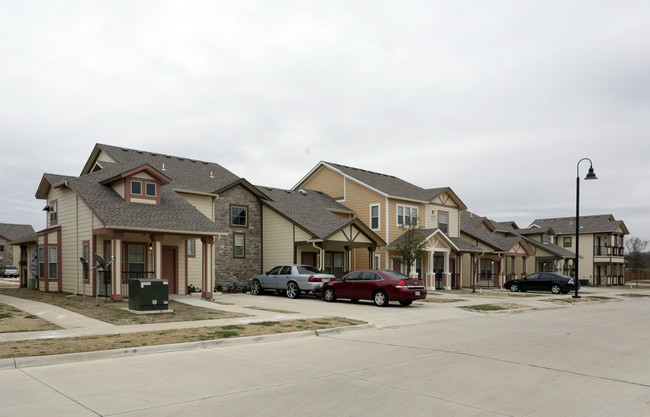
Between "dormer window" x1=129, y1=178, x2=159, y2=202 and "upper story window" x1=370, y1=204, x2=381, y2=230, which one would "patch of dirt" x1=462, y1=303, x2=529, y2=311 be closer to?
"upper story window" x1=370, y1=204, x2=381, y2=230

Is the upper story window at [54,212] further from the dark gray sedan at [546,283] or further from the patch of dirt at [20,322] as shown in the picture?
the dark gray sedan at [546,283]

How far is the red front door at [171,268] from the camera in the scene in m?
24.0

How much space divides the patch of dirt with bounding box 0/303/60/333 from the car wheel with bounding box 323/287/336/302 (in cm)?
1179

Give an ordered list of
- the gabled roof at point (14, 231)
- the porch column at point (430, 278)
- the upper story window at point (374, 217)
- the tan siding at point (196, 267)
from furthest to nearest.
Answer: the gabled roof at point (14, 231) < the upper story window at point (374, 217) < the porch column at point (430, 278) < the tan siding at point (196, 267)

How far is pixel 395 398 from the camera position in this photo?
23.3 feet

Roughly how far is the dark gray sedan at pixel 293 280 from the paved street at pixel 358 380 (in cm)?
1130

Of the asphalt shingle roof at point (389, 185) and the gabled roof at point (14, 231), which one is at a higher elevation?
the asphalt shingle roof at point (389, 185)


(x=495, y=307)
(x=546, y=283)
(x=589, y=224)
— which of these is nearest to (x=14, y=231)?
(x=546, y=283)

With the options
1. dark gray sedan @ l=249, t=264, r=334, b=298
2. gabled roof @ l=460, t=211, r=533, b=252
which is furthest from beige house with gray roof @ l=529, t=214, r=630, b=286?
dark gray sedan @ l=249, t=264, r=334, b=298

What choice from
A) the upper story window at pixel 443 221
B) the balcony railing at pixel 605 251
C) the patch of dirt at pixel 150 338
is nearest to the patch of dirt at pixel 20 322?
the patch of dirt at pixel 150 338

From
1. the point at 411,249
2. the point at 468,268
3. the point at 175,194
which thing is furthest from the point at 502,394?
the point at 468,268

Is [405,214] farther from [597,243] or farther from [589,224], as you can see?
[589,224]

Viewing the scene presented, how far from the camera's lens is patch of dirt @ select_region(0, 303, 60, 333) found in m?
13.1

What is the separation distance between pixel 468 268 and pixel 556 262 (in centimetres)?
1592
